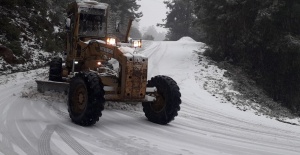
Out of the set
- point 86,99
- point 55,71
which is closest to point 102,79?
point 86,99

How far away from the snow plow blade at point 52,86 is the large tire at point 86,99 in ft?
8.04

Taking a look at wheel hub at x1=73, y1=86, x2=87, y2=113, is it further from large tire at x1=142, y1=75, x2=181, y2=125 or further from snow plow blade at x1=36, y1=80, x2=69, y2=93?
snow plow blade at x1=36, y1=80, x2=69, y2=93

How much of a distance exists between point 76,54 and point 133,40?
9.86 feet

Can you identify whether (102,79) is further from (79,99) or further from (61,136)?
(61,136)

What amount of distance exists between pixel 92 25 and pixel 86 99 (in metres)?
3.98

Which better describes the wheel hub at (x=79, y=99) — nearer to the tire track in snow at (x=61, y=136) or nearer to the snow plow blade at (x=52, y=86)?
the tire track in snow at (x=61, y=136)

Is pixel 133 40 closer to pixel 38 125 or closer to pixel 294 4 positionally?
pixel 38 125

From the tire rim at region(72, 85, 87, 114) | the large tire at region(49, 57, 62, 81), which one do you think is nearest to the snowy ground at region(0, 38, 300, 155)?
the tire rim at region(72, 85, 87, 114)

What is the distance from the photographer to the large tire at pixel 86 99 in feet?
23.6

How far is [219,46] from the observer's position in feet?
68.4

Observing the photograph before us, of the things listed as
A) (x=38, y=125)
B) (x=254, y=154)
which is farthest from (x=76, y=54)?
(x=254, y=154)

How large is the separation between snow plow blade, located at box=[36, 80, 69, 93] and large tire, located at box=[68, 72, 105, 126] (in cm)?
245

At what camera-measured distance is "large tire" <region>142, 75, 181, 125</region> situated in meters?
8.16

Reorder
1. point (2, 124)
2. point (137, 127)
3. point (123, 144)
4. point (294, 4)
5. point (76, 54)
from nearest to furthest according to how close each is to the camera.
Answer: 1. point (123, 144)
2. point (2, 124)
3. point (137, 127)
4. point (76, 54)
5. point (294, 4)
